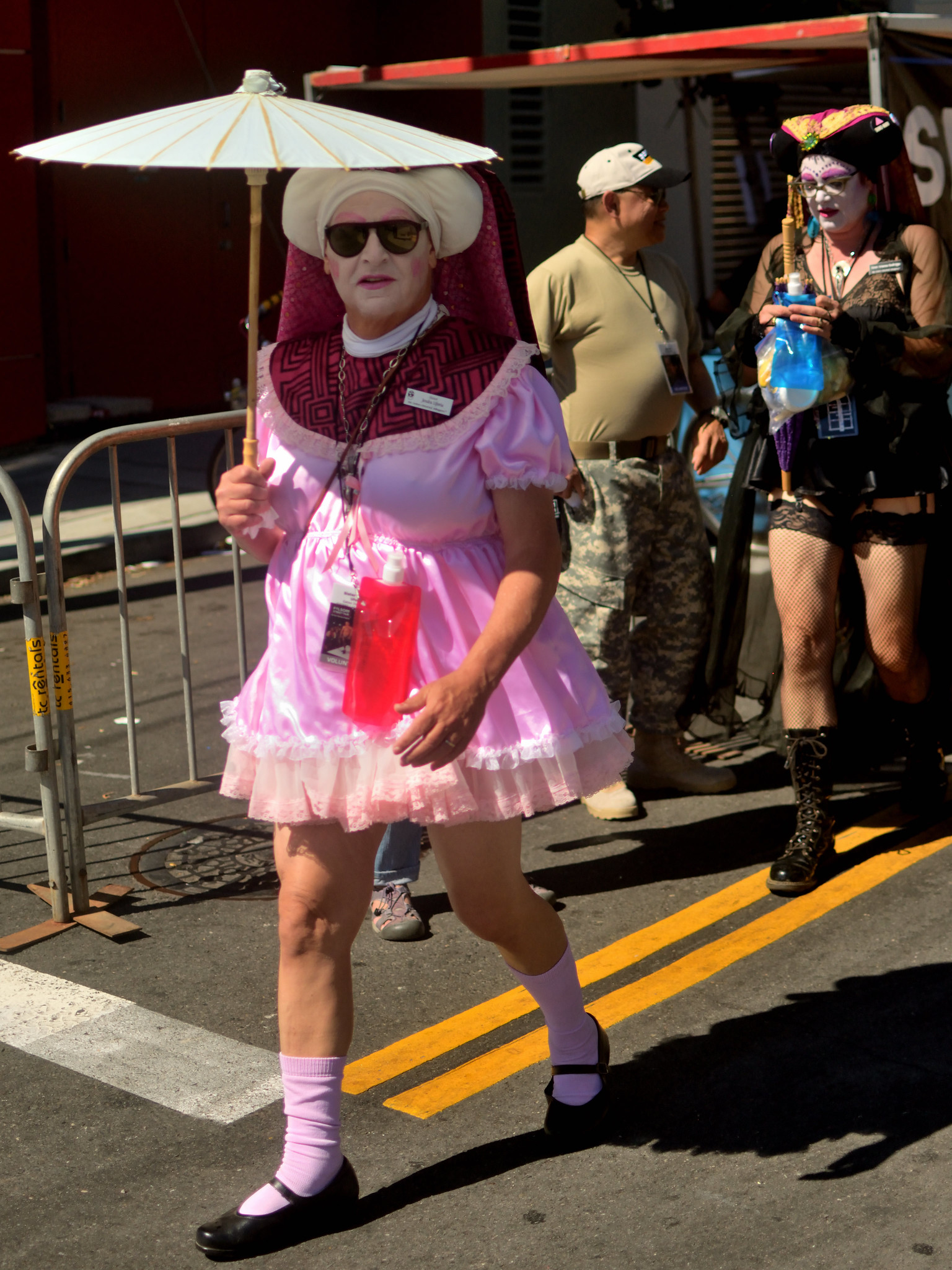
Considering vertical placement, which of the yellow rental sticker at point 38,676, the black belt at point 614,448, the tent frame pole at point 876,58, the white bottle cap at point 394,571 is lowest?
the yellow rental sticker at point 38,676

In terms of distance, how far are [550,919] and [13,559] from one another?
6.55 meters

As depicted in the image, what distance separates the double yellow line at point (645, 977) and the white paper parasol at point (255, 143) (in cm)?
165

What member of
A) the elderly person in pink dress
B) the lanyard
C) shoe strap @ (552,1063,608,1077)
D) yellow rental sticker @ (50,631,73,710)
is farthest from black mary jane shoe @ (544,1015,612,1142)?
the lanyard

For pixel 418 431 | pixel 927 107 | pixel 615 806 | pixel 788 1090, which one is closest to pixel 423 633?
pixel 418 431

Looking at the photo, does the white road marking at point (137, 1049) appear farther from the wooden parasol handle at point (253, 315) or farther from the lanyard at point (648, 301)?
the lanyard at point (648, 301)

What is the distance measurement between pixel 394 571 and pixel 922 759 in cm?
281

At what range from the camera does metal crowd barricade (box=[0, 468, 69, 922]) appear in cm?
433

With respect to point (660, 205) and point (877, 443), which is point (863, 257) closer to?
point (877, 443)

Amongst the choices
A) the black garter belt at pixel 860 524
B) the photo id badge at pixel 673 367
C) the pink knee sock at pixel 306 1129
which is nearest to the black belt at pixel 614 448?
the photo id badge at pixel 673 367

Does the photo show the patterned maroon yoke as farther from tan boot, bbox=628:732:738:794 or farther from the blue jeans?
tan boot, bbox=628:732:738:794

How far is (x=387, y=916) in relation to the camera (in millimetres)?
4430

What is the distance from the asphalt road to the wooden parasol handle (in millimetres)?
1471

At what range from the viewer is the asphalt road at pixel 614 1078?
303 cm

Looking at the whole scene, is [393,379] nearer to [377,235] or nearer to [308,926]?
[377,235]
